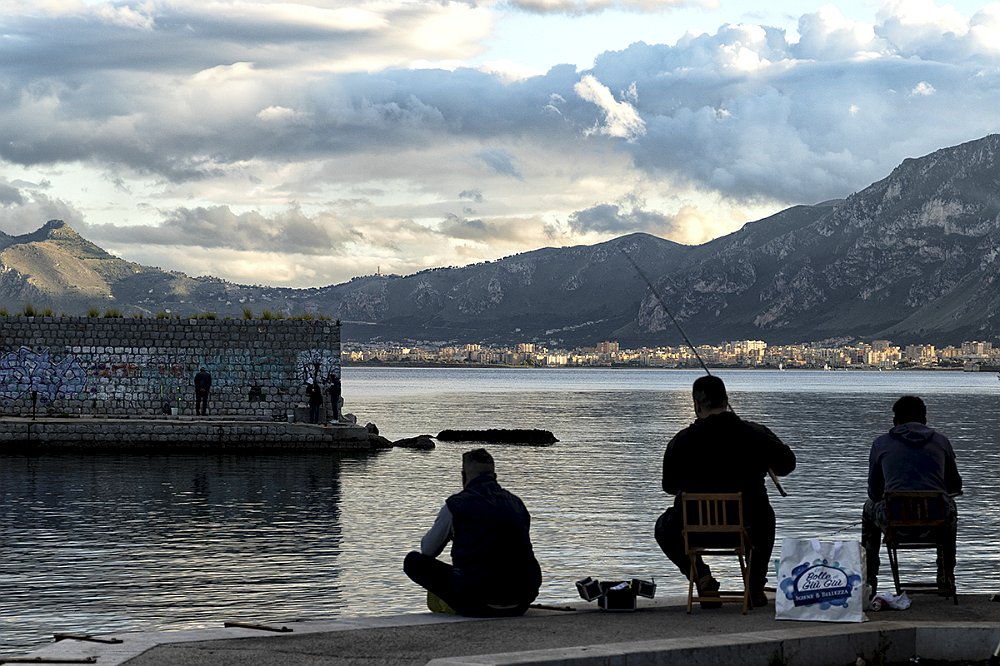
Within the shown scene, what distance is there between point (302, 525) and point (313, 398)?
21919mm

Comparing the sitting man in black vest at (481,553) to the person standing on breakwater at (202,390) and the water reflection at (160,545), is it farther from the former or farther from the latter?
the person standing on breakwater at (202,390)

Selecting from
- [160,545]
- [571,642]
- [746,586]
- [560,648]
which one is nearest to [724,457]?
[746,586]

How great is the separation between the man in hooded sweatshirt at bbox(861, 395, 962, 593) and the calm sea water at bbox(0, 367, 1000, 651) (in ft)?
18.7

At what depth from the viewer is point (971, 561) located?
21.9 meters

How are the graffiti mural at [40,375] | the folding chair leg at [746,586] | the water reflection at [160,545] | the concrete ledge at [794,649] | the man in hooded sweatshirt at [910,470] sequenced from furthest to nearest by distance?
the graffiti mural at [40,375], the water reflection at [160,545], the man in hooded sweatshirt at [910,470], the folding chair leg at [746,586], the concrete ledge at [794,649]

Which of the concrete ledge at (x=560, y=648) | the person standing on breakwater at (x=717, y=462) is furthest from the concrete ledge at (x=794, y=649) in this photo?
the person standing on breakwater at (x=717, y=462)

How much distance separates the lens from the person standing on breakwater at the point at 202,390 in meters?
47.6

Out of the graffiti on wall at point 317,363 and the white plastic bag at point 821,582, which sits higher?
the graffiti on wall at point 317,363

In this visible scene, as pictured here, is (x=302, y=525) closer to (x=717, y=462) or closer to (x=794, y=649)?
(x=717, y=462)

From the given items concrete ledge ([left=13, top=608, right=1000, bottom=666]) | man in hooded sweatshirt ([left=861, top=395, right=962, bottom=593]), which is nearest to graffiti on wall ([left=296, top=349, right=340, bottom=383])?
man in hooded sweatshirt ([left=861, top=395, right=962, bottom=593])

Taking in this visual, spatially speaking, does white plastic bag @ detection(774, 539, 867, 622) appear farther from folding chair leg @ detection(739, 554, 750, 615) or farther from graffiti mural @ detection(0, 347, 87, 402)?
graffiti mural @ detection(0, 347, 87, 402)

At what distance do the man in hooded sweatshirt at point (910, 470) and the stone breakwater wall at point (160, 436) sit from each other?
115 feet

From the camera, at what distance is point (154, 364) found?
47.9 m

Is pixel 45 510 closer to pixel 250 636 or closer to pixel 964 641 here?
pixel 250 636
